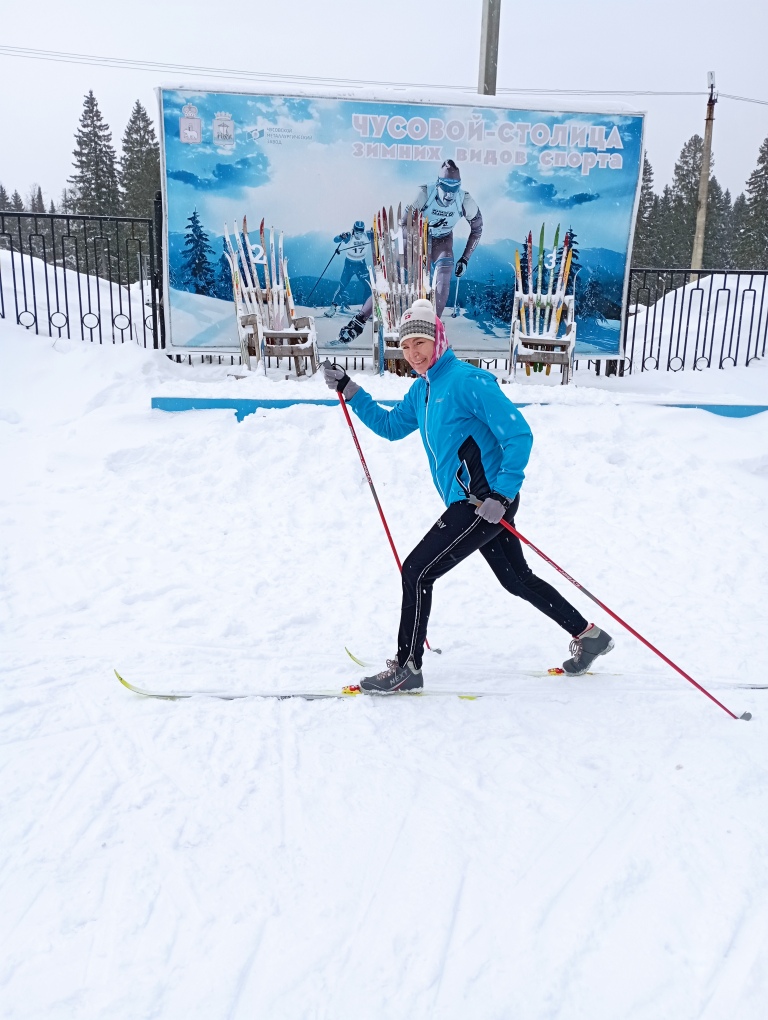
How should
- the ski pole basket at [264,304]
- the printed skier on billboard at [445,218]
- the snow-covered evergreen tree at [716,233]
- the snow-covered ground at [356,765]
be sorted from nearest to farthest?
1. the snow-covered ground at [356,765]
2. the ski pole basket at [264,304]
3. the printed skier on billboard at [445,218]
4. the snow-covered evergreen tree at [716,233]

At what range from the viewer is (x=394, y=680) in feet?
11.9

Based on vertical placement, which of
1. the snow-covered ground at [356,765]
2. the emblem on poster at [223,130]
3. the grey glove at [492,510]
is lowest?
the snow-covered ground at [356,765]

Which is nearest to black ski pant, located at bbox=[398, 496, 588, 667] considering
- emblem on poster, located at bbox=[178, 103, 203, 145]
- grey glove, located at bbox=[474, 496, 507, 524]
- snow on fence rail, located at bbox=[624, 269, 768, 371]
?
grey glove, located at bbox=[474, 496, 507, 524]

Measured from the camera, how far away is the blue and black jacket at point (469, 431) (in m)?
3.31

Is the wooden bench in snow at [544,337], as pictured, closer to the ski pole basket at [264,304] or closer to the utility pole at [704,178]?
the ski pole basket at [264,304]

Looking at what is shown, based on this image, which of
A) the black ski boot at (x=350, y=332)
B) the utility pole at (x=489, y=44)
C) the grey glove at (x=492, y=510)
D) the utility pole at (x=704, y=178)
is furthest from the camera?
the utility pole at (x=704, y=178)

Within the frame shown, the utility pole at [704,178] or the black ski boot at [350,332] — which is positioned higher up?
the utility pole at [704,178]

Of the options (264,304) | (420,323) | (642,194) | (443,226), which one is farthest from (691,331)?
(642,194)

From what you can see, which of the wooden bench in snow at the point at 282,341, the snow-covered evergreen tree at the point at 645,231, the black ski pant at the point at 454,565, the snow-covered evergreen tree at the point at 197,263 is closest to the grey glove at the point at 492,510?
the black ski pant at the point at 454,565

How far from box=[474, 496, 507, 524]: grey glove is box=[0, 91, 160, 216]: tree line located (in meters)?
33.2

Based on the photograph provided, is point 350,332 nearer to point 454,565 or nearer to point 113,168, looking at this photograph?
point 454,565

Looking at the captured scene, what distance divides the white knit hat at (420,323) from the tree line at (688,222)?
3416 centimetres

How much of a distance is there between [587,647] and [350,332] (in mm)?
6880

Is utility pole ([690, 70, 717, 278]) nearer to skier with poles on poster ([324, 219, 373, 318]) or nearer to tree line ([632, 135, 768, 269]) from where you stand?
tree line ([632, 135, 768, 269])
